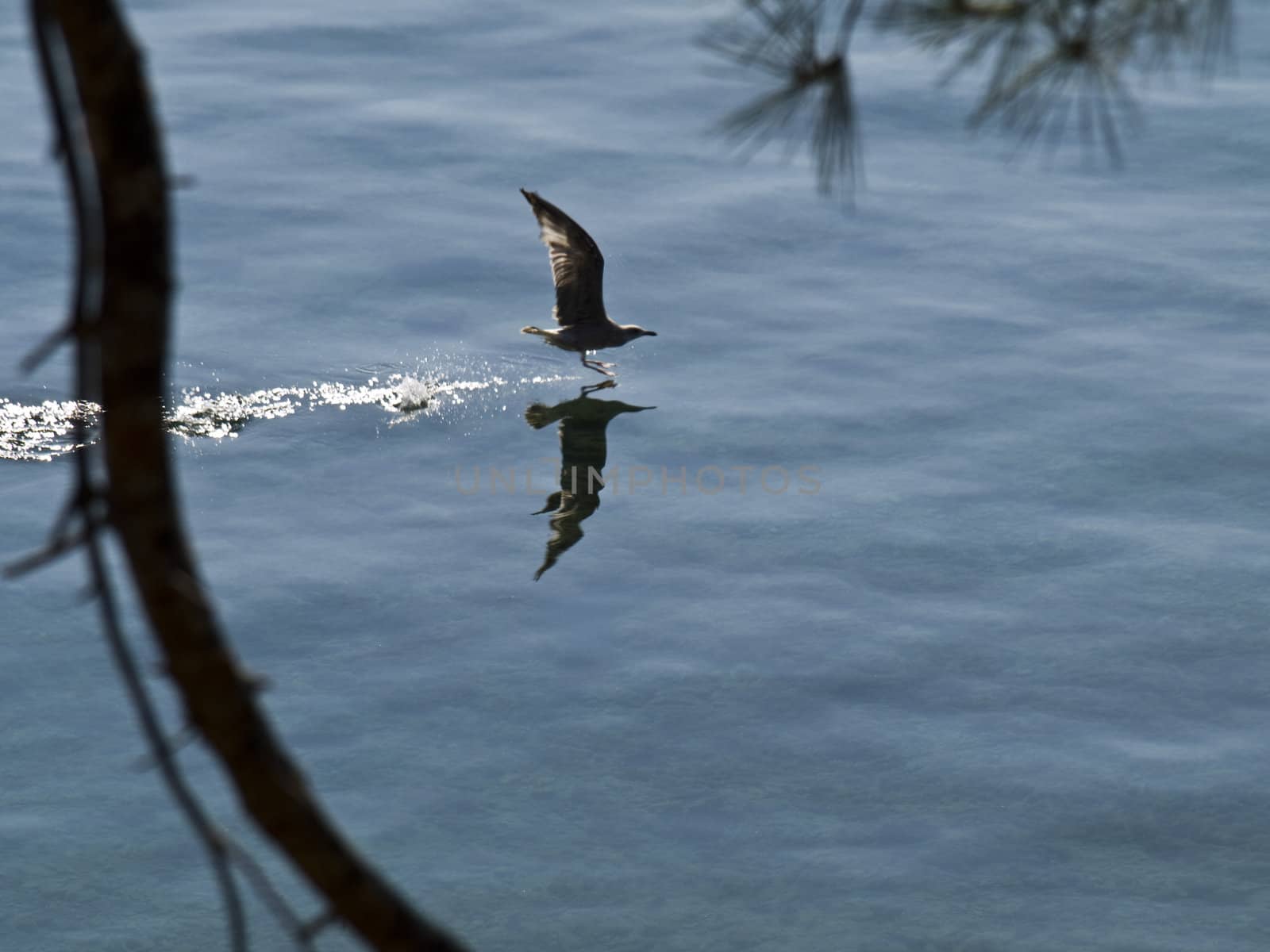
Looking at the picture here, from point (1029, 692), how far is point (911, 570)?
2.16 feet

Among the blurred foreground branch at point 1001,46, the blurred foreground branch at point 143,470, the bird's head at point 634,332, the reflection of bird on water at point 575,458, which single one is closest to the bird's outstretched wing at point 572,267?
the bird's head at point 634,332

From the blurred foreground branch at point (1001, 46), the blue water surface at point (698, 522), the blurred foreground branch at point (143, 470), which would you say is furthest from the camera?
the blue water surface at point (698, 522)

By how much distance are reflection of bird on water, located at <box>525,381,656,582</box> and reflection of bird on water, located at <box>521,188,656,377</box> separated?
0.69ft

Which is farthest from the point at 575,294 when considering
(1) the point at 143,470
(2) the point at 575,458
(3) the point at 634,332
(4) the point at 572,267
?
(1) the point at 143,470

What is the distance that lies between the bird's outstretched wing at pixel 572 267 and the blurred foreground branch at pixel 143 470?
185 inches

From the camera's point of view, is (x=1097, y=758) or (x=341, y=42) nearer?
(x=1097, y=758)

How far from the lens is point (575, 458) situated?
18.5 feet

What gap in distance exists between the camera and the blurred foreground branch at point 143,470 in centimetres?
89

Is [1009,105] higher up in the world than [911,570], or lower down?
higher up

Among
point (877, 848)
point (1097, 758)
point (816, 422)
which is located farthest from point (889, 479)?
point (877, 848)

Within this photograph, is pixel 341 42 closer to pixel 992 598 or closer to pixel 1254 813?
pixel 992 598

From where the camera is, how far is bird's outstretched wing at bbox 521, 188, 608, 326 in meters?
5.68

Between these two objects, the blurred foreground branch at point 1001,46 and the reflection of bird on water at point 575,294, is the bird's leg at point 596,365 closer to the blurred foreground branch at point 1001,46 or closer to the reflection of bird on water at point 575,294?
the reflection of bird on water at point 575,294

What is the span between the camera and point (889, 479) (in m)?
5.30
